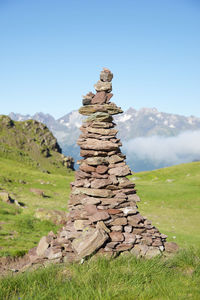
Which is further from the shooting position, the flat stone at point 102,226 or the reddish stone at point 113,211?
the reddish stone at point 113,211

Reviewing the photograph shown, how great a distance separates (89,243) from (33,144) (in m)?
144

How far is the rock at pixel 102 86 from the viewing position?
572 inches

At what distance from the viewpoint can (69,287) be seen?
24.9ft

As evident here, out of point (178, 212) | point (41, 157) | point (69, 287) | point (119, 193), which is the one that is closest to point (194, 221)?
point (178, 212)

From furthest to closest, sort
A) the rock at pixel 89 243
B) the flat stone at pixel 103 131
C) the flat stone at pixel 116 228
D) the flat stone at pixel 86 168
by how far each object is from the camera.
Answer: the flat stone at pixel 103 131 < the flat stone at pixel 86 168 < the flat stone at pixel 116 228 < the rock at pixel 89 243

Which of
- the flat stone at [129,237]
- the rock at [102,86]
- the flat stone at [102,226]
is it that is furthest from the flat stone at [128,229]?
the rock at [102,86]

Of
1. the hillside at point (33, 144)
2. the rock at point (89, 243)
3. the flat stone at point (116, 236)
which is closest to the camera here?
the rock at point (89, 243)

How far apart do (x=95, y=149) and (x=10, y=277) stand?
24.2 feet

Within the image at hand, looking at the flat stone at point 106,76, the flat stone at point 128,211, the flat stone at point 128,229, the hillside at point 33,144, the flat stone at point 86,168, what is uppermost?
the hillside at point 33,144

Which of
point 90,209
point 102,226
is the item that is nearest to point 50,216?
point 90,209

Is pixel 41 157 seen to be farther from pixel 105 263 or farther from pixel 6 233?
pixel 105 263

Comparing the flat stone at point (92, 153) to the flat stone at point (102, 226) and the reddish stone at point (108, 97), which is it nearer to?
the reddish stone at point (108, 97)

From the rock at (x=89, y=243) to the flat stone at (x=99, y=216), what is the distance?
27.3 inches

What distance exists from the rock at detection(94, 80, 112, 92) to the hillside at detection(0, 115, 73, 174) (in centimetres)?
10734
